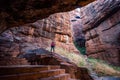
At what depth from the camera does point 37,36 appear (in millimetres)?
18469

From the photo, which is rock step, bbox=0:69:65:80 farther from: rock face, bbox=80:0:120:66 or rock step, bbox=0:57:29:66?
→ rock face, bbox=80:0:120:66

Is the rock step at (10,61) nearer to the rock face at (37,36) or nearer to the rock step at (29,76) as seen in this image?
the rock step at (29,76)

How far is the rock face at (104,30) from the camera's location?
1927 centimetres

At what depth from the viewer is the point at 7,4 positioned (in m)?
6.32

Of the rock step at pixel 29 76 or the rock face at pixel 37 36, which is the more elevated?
the rock face at pixel 37 36

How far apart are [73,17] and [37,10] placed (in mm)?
28892

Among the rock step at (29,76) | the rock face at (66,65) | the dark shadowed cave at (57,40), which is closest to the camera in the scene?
the rock step at (29,76)

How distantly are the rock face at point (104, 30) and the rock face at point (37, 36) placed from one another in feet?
11.8

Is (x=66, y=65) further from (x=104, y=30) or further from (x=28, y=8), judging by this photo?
(x=104, y=30)

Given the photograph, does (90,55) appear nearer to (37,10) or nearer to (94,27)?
(94,27)

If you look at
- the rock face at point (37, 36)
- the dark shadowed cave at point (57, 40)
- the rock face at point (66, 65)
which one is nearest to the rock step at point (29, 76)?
the dark shadowed cave at point (57, 40)

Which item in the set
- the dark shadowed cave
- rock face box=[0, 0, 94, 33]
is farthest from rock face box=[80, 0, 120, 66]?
rock face box=[0, 0, 94, 33]

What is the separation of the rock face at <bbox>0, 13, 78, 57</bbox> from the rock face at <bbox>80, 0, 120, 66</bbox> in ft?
11.8

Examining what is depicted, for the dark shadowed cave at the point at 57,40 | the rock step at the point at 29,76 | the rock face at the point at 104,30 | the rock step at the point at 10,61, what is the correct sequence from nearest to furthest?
the rock step at the point at 29,76 → the dark shadowed cave at the point at 57,40 → the rock step at the point at 10,61 → the rock face at the point at 104,30
